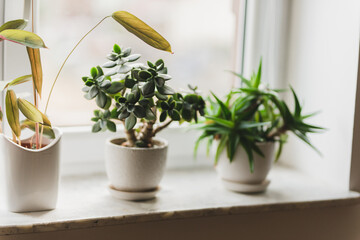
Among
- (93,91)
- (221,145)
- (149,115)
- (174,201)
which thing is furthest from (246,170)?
(93,91)

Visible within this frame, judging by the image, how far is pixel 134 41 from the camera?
1429 mm

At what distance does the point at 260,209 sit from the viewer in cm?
128

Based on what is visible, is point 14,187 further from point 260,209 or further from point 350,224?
point 350,224

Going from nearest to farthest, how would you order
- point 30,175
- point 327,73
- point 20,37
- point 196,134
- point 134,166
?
1. point 20,37
2. point 30,175
3. point 134,166
4. point 327,73
5. point 196,134

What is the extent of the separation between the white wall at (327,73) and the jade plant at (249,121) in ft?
0.32

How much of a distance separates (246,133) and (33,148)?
506mm

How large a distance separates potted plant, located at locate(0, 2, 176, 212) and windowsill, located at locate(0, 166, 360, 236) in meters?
0.04

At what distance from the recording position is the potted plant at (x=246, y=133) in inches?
52.4

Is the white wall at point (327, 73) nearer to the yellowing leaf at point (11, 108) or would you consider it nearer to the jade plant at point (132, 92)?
the jade plant at point (132, 92)

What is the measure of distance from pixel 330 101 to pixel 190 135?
39cm

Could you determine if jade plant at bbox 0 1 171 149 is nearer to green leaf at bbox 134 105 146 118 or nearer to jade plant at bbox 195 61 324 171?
green leaf at bbox 134 105 146 118

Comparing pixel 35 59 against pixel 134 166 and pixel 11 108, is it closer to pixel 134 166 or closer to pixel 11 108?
pixel 11 108

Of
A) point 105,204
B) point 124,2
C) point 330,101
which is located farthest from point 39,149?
point 330,101

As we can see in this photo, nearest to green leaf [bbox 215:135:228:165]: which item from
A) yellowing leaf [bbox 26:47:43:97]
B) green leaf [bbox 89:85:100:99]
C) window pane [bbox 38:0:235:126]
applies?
window pane [bbox 38:0:235:126]
